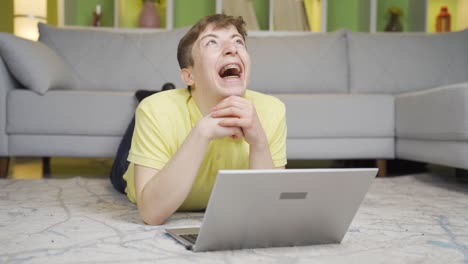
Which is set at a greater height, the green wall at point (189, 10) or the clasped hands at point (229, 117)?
the green wall at point (189, 10)

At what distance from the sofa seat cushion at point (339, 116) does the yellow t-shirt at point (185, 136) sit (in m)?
1.21

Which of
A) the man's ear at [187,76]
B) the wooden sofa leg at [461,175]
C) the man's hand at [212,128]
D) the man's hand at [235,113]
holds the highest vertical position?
the man's ear at [187,76]

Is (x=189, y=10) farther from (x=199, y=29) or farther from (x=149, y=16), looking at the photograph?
(x=199, y=29)

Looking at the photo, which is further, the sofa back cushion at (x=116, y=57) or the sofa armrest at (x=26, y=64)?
the sofa back cushion at (x=116, y=57)

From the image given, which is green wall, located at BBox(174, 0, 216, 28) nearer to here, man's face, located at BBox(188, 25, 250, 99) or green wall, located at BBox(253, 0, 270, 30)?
green wall, located at BBox(253, 0, 270, 30)

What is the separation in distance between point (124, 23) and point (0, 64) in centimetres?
193

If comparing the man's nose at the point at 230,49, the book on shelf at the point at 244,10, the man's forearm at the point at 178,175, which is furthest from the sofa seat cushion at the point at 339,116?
the book on shelf at the point at 244,10

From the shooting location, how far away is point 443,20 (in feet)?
14.6

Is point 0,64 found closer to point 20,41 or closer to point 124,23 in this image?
point 20,41

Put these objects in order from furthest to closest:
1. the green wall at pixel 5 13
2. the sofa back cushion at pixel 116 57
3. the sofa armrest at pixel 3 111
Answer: the green wall at pixel 5 13 → the sofa back cushion at pixel 116 57 → the sofa armrest at pixel 3 111

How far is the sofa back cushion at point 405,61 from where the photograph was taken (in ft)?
10.8

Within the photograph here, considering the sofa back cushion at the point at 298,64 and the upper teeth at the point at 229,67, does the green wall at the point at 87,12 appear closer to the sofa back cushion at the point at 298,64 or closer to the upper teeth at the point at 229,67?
the sofa back cushion at the point at 298,64

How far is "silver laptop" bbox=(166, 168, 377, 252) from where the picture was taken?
3.23ft

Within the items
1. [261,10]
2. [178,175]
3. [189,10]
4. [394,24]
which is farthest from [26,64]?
[394,24]
